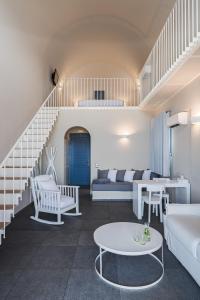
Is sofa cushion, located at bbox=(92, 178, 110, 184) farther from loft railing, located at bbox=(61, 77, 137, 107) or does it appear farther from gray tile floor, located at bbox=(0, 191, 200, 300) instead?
loft railing, located at bbox=(61, 77, 137, 107)

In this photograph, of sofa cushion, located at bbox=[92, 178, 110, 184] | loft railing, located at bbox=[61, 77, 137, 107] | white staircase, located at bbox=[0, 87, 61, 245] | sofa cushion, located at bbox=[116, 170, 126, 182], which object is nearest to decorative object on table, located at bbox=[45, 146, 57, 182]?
white staircase, located at bbox=[0, 87, 61, 245]

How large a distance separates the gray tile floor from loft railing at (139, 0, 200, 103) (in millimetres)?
2912

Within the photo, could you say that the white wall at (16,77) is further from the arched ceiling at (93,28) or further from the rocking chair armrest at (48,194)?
the rocking chair armrest at (48,194)

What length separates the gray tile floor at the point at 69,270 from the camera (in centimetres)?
193

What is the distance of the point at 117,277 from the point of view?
217 cm

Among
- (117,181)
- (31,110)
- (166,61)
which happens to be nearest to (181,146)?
(166,61)

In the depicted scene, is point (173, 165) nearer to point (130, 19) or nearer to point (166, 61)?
point (166, 61)

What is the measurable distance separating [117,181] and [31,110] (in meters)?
3.31

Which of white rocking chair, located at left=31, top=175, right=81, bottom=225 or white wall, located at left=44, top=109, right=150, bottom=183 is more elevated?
white wall, located at left=44, top=109, right=150, bottom=183

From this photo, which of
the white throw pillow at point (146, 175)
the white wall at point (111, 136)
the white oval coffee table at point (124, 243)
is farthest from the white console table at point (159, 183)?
the white wall at point (111, 136)

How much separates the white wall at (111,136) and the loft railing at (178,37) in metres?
2.22

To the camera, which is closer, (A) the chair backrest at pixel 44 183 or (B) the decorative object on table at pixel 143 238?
(B) the decorative object on table at pixel 143 238

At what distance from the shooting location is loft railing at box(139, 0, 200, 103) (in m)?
2.67

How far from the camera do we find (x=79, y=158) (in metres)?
8.17
